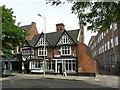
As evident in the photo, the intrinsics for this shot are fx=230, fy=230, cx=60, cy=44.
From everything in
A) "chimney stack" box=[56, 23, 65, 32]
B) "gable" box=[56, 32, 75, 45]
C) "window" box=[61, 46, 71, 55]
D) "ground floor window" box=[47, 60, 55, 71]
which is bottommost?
"ground floor window" box=[47, 60, 55, 71]

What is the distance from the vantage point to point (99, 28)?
11922 millimetres

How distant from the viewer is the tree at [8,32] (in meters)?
33.5

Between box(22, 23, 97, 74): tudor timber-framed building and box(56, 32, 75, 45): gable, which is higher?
box(56, 32, 75, 45): gable

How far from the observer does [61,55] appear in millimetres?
39688

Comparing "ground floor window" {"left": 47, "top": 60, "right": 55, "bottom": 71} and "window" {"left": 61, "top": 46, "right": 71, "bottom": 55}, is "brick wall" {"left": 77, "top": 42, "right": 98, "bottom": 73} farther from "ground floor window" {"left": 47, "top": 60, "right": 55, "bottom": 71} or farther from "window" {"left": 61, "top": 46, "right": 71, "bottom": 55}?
"ground floor window" {"left": 47, "top": 60, "right": 55, "bottom": 71}

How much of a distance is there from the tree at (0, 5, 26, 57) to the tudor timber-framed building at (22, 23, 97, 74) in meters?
7.14

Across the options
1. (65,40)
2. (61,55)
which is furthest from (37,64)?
(65,40)

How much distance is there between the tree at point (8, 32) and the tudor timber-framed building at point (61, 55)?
23.4ft

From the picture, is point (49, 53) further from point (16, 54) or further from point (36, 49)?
point (16, 54)

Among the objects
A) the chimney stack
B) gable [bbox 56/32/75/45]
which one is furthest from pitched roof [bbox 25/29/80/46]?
the chimney stack

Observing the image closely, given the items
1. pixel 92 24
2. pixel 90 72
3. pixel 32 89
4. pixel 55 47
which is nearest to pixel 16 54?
pixel 55 47

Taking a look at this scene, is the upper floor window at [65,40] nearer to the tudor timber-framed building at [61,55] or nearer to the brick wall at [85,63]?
the tudor timber-framed building at [61,55]

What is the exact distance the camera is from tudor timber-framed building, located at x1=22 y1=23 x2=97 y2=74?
3831 centimetres

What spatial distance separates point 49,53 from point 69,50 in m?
4.26
